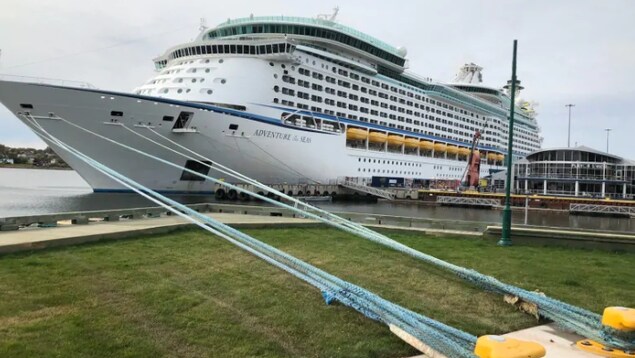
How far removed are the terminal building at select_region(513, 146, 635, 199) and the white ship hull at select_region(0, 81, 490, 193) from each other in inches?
970

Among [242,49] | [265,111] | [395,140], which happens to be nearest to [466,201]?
[395,140]

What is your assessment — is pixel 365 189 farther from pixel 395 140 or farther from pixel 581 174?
pixel 581 174

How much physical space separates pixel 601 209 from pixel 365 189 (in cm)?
2030

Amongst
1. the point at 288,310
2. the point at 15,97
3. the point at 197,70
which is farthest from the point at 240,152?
the point at 288,310

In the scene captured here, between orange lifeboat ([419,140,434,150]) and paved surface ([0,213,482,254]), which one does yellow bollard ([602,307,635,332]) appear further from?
orange lifeboat ([419,140,434,150])

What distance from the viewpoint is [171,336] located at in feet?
15.2

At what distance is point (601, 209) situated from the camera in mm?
42000

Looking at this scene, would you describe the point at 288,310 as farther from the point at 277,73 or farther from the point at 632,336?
the point at 277,73

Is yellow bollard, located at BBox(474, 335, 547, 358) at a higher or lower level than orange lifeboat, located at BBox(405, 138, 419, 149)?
lower

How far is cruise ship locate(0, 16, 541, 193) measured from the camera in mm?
30047

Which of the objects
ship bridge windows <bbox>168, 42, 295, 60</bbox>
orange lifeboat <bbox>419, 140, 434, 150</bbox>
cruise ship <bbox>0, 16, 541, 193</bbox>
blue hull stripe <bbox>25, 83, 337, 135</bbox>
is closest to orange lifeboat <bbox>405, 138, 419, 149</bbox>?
cruise ship <bbox>0, 16, 541, 193</bbox>

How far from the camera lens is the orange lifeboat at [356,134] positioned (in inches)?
1845

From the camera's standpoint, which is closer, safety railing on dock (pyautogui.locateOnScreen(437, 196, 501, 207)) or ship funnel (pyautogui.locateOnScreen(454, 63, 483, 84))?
safety railing on dock (pyautogui.locateOnScreen(437, 196, 501, 207))

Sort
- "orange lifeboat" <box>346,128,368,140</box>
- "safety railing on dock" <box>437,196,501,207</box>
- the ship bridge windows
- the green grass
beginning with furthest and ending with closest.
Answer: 1. "orange lifeboat" <box>346,128,368,140</box>
2. "safety railing on dock" <box>437,196,501,207</box>
3. the ship bridge windows
4. the green grass
